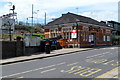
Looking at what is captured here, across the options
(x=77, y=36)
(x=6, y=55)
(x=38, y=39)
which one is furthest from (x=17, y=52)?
(x=77, y=36)

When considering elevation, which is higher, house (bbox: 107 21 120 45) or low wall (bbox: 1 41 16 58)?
house (bbox: 107 21 120 45)

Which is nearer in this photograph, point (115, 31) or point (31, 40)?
point (31, 40)

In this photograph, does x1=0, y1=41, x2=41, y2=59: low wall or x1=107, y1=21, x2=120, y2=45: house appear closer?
x1=0, y1=41, x2=41, y2=59: low wall

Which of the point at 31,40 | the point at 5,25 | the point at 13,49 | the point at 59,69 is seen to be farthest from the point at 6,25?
the point at 59,69

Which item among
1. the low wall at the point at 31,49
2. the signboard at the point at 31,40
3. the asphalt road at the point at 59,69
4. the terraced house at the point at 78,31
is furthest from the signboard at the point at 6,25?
the terraced house at the point at 78,31

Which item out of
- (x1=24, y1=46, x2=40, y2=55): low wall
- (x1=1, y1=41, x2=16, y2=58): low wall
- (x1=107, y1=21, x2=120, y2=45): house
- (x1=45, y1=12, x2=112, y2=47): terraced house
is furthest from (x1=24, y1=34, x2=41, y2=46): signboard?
(x1=107, y1=21, x2=120, y2=45): house

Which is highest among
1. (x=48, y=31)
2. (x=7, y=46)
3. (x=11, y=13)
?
(x=11, y=13)

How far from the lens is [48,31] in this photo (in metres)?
33.5

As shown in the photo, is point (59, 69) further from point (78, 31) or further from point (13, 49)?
point (78, 31)

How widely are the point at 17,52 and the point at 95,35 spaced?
22019mm

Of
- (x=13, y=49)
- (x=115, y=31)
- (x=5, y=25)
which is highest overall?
(x=115, y=31)

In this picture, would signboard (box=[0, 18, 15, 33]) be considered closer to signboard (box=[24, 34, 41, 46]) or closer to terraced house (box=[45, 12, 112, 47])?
signboard (box=[24, 34, 41, 46])

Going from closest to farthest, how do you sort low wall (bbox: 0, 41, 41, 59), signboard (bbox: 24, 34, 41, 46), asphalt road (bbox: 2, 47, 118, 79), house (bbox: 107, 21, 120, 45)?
asphalt road (bbox: 2, 47, 118, 79) < low wall (bbox: 0, 41, 41, 59) < signboard (bbox: 24, 34, 41, 46) < house (bbox: 107, 21, 120, 45)

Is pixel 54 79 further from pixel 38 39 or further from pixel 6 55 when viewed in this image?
pixel 38 39
